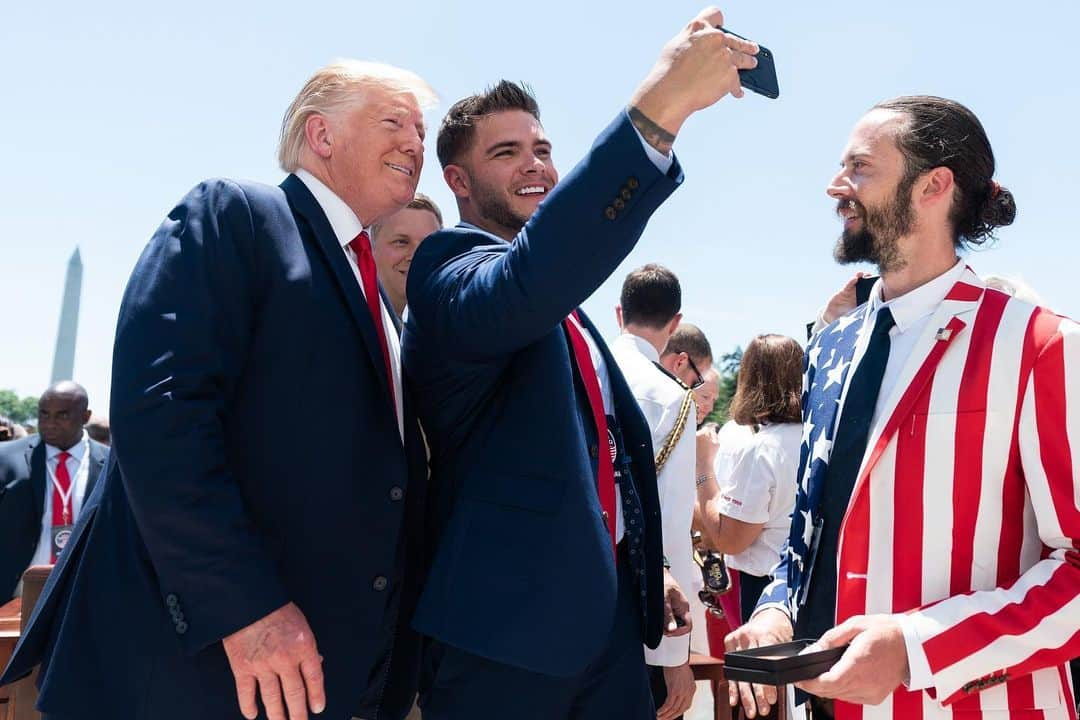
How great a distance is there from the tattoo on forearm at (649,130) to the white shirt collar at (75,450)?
23.8 feet

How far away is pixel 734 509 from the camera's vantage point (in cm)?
449

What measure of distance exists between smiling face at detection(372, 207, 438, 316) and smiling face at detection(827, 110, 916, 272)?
6.28 feet

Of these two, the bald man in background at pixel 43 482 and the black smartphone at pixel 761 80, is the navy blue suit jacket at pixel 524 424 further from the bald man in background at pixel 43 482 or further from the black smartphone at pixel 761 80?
the bald man in background at pixel 43 482

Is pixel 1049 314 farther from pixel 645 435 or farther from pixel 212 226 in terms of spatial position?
pixel 212 226

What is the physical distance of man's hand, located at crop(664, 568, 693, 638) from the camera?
2318mm

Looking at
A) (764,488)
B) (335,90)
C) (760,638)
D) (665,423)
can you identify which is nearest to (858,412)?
(760,638)

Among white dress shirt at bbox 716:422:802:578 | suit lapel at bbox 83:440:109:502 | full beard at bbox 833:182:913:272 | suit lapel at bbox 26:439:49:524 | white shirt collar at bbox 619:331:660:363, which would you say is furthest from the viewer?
suit lapel at bbox 83:440:109:502

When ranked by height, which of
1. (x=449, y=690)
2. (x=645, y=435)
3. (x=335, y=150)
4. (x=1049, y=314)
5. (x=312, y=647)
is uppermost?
(x=335, y=150)

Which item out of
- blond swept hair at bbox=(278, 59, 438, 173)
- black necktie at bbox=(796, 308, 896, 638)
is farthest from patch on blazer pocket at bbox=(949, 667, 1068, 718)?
blond swept hair at bbox=(278, 59, 438, 173)

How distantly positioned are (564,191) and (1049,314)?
1053mm

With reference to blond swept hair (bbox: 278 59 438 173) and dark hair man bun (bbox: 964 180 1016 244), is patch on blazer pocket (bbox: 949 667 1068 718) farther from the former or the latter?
blond swept hair (bbox: 278 59 438 173)

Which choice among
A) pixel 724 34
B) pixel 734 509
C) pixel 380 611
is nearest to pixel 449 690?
pixel 380 611

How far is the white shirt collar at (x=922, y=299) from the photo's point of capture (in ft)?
6.95

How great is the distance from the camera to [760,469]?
4.44 meters
